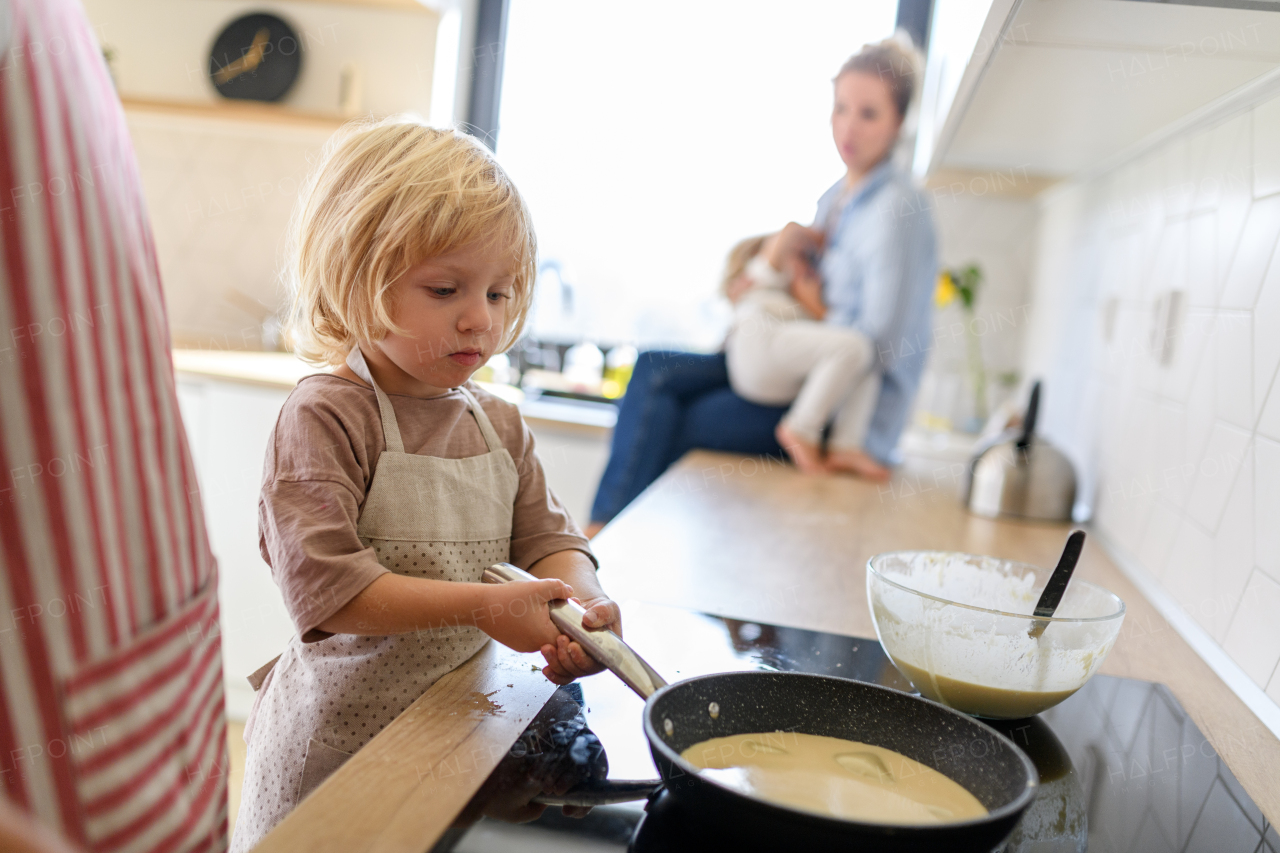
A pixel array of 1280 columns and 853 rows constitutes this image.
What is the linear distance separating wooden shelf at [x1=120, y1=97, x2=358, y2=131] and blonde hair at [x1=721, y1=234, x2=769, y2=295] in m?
1.13

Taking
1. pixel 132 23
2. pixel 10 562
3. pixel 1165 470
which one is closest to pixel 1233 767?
pixel 1165 470

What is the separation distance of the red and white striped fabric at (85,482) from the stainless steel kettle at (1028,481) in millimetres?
1269

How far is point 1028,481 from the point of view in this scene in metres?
1.47

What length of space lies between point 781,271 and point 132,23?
202 centimetres

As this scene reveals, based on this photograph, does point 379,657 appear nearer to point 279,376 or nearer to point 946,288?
point 279,376

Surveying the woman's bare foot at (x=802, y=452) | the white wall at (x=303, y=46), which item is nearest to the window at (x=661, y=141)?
the white wall at (x=303, y=46)

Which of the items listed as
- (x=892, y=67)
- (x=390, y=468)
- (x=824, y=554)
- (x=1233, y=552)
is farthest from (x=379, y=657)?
(x=892, y=67)

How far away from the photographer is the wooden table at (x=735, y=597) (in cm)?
46

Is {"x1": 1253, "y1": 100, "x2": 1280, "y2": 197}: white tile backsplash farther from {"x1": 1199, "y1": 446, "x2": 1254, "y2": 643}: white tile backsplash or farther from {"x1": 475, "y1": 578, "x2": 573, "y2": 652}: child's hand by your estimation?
{"x1": 475, "y1": 578, "x2": 573, "y2": 652}: child's hand

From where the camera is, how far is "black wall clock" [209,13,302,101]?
2.64 m

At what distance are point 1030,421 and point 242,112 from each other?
2.15 metres

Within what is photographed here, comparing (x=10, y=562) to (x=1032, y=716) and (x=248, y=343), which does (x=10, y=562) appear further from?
(x=248, y=343)

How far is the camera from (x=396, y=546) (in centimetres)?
65

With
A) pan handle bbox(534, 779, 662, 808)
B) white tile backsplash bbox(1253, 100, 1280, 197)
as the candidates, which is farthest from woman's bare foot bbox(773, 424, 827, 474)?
pan handle bbox(534, 779, 662, 808)
